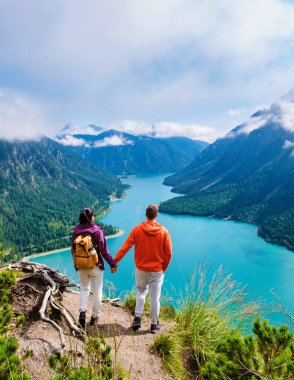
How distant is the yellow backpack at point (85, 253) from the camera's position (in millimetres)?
4703

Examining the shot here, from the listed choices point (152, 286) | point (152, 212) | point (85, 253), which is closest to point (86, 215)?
point (85, 253)

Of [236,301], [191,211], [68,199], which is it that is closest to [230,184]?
[191,211]

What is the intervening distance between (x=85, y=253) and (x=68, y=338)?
1.22m

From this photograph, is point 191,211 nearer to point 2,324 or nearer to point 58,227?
point 58,227

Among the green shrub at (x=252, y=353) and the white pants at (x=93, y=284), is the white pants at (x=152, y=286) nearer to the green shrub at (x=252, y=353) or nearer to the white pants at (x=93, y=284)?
the white pants at (x=93, y=284)

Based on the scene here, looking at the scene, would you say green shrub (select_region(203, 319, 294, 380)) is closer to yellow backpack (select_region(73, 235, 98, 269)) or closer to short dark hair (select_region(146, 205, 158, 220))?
short dark hair (select_region(146, 205, 158, 220))

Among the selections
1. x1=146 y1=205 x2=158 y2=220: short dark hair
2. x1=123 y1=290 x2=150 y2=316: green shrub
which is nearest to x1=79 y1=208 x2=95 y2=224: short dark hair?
x1=146 y1=205 x2=158 y2=220: short dark hair

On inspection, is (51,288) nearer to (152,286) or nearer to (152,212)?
(152,286)

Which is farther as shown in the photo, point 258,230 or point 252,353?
point 258,230

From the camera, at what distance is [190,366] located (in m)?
4.26

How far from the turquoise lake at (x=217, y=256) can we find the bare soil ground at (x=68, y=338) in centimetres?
3639

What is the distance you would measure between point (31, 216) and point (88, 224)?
161 metres

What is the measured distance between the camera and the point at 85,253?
4.73 m

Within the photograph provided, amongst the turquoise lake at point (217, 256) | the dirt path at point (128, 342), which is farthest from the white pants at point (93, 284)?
the turquoise lake at point (217, 256)
